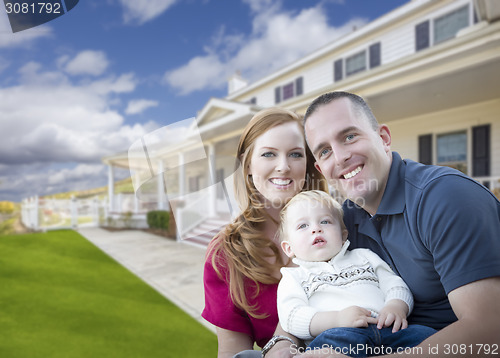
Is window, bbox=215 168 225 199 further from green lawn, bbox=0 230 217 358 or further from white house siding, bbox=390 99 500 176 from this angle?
white house siding, bbox=390 99 500 176

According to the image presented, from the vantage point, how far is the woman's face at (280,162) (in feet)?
5.24

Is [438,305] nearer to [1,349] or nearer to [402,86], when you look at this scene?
[1,349]

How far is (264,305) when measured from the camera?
1585mm

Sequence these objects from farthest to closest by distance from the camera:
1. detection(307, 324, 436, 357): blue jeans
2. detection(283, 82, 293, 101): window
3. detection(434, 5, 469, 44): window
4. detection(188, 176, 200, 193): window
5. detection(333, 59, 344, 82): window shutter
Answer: detection(283, 82, 293, 101): window, detection(333, 59, 344, 82): window shutter, detection(434, 5, 469, 44): window, detection(188, 176, 200, 193): window, detection(307, 324, 436, 357): blue jeans

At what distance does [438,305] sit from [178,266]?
6.84m

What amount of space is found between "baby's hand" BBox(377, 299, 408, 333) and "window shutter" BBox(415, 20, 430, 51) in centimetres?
1051

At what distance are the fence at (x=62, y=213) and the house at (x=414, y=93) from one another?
8790mm

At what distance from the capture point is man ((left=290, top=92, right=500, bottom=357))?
3.06 ft

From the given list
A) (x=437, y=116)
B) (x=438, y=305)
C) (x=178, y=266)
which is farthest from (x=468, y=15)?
(x=438, y=305)

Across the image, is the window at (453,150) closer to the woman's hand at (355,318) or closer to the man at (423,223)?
the man at (423,223)

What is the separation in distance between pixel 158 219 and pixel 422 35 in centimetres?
1149

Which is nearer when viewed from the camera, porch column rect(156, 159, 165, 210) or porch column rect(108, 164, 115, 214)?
porch column rect(156, 159, 165, 210)

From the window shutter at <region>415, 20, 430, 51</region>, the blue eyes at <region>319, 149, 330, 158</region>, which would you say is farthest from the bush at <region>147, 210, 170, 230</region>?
the blue eyes at <region>319, 149, 330, 158</region>

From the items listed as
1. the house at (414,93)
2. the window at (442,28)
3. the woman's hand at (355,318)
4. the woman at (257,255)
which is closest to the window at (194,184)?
the house at (414,93)
